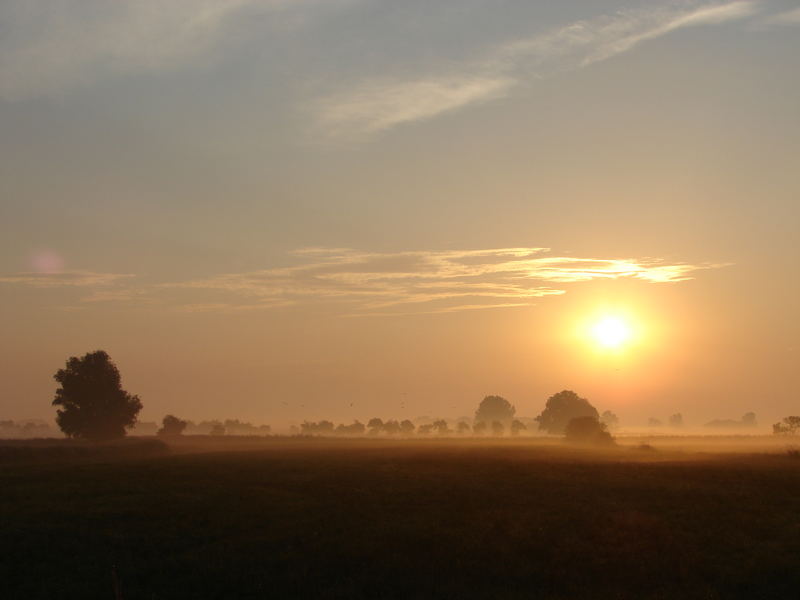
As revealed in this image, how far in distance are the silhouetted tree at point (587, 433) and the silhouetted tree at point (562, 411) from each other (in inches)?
1643

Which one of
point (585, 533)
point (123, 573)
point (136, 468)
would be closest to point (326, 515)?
point (123, 573)

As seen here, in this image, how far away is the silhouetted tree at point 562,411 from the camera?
17488cm

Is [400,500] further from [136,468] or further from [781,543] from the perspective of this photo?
[136,468]

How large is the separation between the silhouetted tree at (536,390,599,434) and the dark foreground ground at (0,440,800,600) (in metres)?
130

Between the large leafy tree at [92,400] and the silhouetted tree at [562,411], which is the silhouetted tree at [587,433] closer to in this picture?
the silhouetted tree at [562,411]

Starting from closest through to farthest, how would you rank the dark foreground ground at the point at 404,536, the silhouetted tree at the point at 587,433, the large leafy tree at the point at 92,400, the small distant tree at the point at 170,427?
the dark foreground ground at the point at 404,536 → the large leafy tree at the point at 92,400 → the silhouetted tree at the point at 587,433 → the small distant tree at the point at 170,427

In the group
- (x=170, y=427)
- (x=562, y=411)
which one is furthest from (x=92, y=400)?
(x=562, y=411)

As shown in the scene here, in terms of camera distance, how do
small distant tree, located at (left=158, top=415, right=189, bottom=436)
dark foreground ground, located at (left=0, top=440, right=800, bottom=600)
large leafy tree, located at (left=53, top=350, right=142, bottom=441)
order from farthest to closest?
small distant tree, located at (left=158, top=415, right=189, bottom=436), large leafy tree, located at (left=53, top=350, right=142, bottom=441), dark foreground ground, located at (left=0, top=440, right=800, bottom=600)

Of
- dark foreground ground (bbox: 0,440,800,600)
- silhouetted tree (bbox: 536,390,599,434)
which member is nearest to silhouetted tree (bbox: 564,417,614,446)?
silhouetted tree (bbox: 536,390,599,434)

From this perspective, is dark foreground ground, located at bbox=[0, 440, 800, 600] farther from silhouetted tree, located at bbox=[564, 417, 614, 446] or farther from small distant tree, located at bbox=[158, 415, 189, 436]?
small distant tree, located at bbox=[158, 415, 189, 436]

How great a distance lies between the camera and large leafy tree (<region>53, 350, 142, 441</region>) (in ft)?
335

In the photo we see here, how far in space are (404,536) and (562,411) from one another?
15419cm

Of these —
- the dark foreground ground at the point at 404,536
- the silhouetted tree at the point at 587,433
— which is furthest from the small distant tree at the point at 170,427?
the dark foreground ground at the point at 404,536

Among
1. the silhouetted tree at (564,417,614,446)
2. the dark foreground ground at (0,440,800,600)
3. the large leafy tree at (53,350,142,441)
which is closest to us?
the dark foreground ground at (0,440,800,600)
